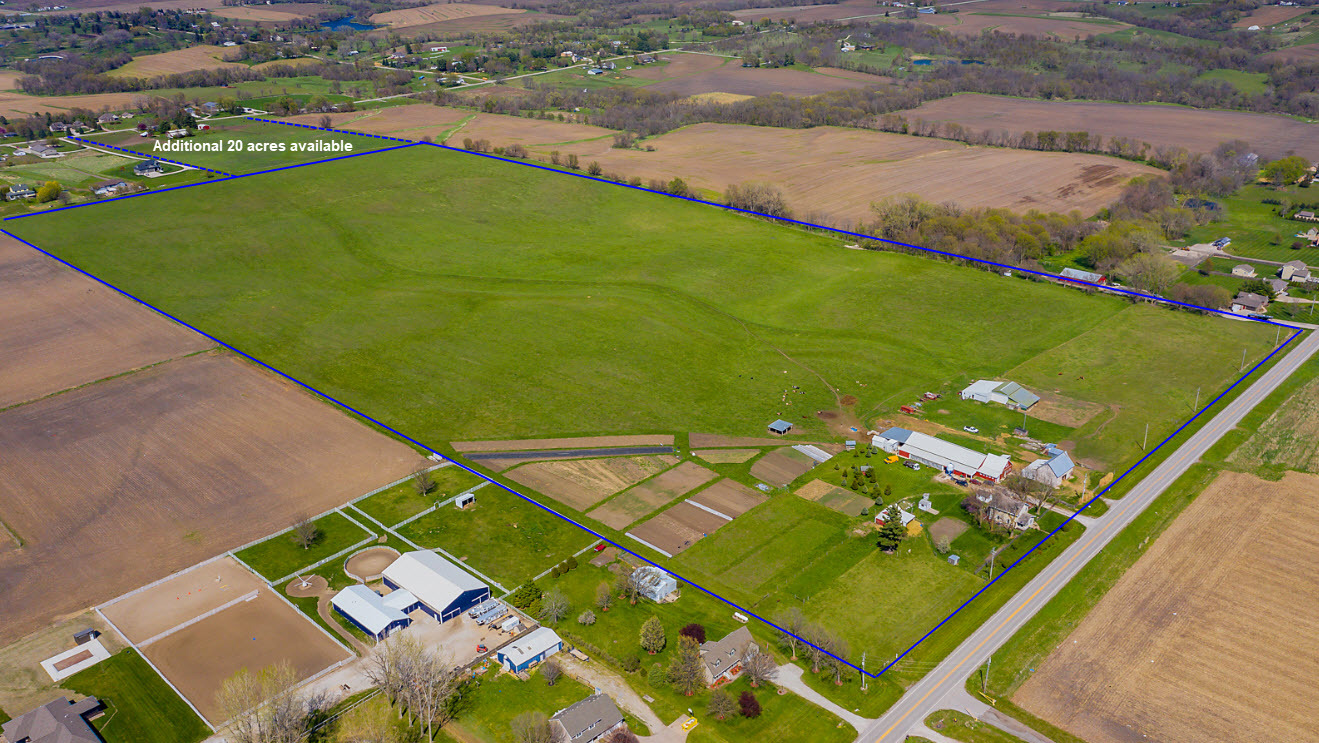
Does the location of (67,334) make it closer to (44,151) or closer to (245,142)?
(245,142)

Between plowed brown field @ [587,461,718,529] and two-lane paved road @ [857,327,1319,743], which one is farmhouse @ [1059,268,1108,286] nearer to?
two-lane paved road @ [857,327,1319,743]

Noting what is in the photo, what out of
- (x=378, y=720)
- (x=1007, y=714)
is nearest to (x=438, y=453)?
(x=378, y=720)

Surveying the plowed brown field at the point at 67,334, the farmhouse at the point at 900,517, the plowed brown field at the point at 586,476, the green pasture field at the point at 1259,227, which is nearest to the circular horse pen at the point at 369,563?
the plowed brown field at the point at 586,476

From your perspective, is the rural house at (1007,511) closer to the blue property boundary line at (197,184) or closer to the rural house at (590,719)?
the rural house at (590,719)

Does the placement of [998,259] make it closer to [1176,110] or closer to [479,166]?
[479,166]

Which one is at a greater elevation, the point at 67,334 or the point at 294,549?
the point at 67,334

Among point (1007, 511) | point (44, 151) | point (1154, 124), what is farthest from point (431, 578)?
point (1154, 124)
